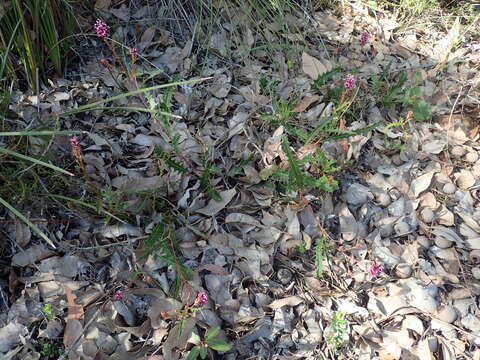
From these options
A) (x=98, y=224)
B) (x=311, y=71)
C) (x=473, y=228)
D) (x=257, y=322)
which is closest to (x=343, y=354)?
(x=257, y=322)

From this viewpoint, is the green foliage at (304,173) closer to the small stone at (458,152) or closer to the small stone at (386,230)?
the small stone at (386,230)

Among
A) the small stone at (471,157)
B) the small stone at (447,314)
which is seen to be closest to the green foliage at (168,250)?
the small stone at (447,314)

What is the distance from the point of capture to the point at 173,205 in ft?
4.74

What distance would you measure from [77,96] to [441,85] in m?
1.53

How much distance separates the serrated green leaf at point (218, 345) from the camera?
1.18 m

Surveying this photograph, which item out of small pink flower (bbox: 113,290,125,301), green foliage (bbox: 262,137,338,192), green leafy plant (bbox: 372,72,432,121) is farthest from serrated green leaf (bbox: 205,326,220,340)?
green leafy plant (bbox: 372,72,432,121)

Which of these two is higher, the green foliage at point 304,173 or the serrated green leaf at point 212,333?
the green foliage at point 304,173

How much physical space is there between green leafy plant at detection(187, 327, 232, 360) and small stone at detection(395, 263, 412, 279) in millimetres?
635

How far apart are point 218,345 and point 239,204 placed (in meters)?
0.50

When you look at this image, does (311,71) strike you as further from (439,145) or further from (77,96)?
(77,96)

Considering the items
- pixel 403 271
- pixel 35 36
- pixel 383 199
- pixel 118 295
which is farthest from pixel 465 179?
pixel 35 36

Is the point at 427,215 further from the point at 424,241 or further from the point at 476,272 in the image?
the point at 476,272

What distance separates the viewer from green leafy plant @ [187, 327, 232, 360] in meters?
1.18

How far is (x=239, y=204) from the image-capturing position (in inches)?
59.9
